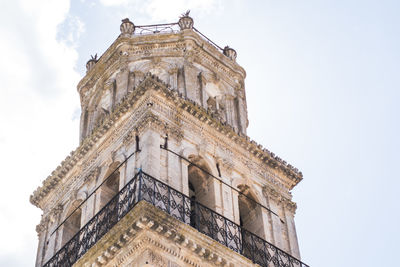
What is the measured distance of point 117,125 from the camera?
2297 centimetres

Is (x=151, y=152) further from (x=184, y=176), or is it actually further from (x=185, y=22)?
(x=185, y=22)

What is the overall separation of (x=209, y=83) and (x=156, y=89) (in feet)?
14.4

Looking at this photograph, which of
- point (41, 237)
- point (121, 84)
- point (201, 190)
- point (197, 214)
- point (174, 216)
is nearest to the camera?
point (174, 216)

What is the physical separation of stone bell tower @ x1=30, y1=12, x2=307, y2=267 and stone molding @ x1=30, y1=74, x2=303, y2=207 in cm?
3

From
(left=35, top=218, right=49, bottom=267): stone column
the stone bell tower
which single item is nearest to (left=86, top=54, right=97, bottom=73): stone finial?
the stone bell tower

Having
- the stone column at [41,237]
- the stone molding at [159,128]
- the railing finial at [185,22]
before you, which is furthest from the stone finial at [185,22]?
the stone column at [41,237]

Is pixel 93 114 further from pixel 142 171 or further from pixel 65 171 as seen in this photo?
pixel 142 171

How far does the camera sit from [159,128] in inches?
845

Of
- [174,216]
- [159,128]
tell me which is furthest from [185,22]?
[174,216]

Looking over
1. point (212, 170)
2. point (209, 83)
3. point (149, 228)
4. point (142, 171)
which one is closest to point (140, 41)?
point (209, 83)

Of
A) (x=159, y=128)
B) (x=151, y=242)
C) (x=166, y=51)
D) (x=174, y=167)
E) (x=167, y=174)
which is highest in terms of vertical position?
(x=166, y=51)

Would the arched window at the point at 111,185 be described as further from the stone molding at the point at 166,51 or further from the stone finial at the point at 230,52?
the stone finial at the point at 230,52

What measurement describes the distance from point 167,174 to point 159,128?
172 cm

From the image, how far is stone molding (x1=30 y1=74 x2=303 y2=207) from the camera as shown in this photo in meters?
22.5
